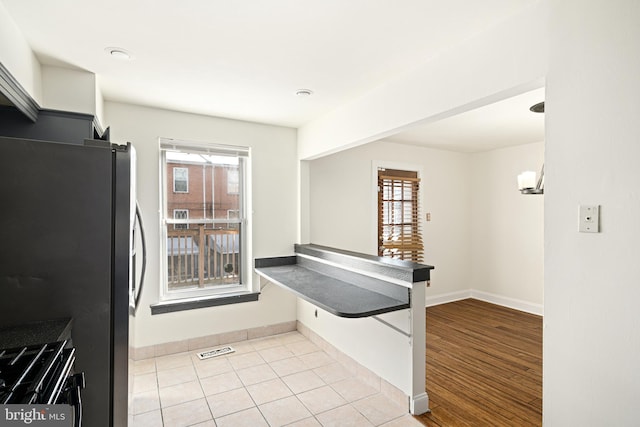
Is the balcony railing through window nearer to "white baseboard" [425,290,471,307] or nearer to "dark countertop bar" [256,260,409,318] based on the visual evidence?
"dark countertop bar" [256,260,409,318]

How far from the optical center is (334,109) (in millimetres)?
3098

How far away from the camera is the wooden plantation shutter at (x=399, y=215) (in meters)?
4.41

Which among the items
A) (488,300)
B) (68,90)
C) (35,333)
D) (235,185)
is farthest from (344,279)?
(488,300)

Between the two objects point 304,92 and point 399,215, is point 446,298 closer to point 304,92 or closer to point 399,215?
point 399,215

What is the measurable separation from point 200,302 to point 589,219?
3080mm

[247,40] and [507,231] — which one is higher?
[247,40]

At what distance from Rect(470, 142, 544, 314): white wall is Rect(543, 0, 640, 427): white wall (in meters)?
3.33

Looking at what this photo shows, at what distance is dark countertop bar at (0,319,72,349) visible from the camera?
3.77 ft

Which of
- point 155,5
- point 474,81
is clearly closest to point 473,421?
point 474,81

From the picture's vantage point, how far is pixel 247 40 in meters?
1.89

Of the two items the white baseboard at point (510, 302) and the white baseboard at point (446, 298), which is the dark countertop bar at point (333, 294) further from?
the white baseboard at point (510, 302)

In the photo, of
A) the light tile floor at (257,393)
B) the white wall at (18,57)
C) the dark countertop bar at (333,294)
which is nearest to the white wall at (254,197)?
the light tile floor at (257,393)

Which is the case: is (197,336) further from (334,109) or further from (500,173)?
(500,173)

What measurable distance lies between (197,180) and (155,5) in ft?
6.47
